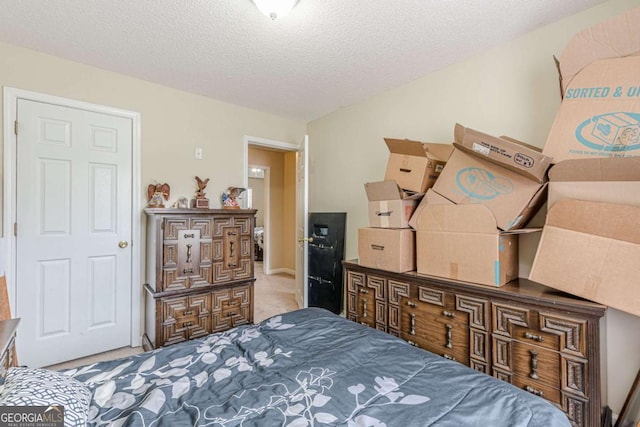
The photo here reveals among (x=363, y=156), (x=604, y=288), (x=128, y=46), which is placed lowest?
(x=604, y=288)

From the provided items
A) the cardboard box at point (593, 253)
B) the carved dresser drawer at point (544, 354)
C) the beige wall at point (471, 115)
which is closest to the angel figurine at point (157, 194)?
the beige wall at point (471, 115)

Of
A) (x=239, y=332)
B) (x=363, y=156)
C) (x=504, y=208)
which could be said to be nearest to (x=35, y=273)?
(x=239, y=332)

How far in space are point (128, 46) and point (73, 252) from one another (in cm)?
173

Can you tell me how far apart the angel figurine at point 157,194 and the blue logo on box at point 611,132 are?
10.2 feet

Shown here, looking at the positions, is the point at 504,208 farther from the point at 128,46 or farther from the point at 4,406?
the point at 128,46

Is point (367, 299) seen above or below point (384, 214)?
below

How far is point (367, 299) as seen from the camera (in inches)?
91.6

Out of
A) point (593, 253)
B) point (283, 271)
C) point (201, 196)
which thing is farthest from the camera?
point (283, 271)

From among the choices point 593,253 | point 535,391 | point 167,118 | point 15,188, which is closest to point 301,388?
point 535,391

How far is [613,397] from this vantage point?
1.69m

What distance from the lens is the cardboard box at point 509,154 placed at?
5.01ft

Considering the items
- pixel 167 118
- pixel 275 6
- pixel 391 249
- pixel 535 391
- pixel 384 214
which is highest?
pixel 275 6

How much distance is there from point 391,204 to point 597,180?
1125 millimetres

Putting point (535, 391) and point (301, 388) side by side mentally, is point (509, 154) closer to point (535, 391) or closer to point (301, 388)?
point (535, 391)
